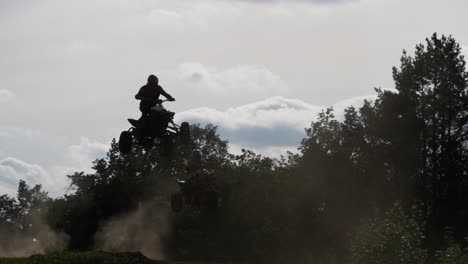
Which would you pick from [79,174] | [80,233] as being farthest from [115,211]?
[79,174]

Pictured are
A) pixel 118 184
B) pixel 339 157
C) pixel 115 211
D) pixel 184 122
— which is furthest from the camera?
pixel 339 157

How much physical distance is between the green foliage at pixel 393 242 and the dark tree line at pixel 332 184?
16.5 m

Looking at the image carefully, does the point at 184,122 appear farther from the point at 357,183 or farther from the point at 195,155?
the point at 357,183

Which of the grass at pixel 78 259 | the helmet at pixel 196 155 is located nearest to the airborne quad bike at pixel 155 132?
the helmet at pixel 196 155

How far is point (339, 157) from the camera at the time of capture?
192 ft

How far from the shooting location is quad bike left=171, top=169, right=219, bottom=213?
22609 millimetres

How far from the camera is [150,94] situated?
19203 mm

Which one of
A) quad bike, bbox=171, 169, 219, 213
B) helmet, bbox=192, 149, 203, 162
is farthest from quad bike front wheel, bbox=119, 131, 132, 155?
quad bike, bbox=171, 169, 219, 213

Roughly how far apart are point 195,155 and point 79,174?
41.8 meters

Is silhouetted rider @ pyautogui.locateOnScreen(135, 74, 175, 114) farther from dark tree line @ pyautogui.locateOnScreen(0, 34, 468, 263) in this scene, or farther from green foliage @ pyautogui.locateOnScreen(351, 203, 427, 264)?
dark tree line @ pyautogui.locateOnScreen(0, 34, 468, 263)

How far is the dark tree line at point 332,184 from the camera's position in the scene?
4728 centimetres

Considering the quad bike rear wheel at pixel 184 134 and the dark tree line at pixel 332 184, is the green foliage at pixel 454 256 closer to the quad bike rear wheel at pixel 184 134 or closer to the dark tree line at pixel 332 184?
the quad bike rear wheel at pixel 184 134

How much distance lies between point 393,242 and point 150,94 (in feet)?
30.4

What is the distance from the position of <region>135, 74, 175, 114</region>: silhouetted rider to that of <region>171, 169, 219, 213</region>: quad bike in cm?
391
